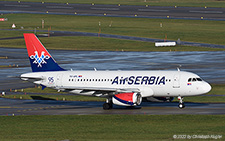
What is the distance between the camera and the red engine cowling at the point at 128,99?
5681cm

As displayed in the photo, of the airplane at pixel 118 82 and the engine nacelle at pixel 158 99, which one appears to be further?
the engine nacelle at pixel 158 99

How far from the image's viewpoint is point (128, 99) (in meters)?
57.0

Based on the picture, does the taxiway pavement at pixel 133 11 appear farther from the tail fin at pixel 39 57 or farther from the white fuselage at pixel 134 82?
the white fuselage at pixel 134 82

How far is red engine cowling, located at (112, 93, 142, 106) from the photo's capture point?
186 feet

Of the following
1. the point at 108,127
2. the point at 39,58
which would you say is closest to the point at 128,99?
the point at 108,127

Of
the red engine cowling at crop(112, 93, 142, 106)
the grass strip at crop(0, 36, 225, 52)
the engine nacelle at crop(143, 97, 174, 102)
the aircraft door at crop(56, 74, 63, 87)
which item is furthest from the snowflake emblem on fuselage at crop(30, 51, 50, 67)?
the grass strip at crop(0, 36, 225, 52)

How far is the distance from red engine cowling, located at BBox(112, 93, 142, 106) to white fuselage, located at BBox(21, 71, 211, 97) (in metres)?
1.53

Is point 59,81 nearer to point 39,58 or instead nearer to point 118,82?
point 39,58

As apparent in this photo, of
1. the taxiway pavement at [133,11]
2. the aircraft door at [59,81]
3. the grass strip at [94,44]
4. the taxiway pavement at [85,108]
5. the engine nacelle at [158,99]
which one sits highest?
the taxiway pavement at [133,11]

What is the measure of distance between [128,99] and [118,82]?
3483 mm

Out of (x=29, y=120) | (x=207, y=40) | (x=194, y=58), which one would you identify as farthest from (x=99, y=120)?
(x=207, y=40)

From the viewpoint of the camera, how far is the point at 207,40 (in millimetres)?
126250

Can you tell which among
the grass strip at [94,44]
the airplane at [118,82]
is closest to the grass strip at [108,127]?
the airplane at [118,82]

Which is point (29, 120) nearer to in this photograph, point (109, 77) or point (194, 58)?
point (109, 77)
